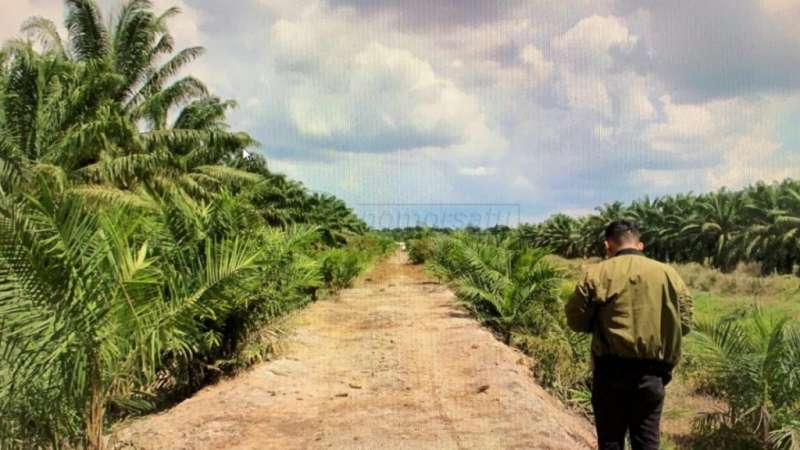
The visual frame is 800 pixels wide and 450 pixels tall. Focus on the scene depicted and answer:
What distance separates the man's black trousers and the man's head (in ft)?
2.05

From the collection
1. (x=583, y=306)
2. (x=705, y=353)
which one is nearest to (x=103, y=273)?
(x=583, y=306)

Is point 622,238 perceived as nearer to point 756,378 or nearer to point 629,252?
point 629,252

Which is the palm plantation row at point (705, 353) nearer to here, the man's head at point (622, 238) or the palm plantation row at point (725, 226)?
the man's head at point (622, 238)

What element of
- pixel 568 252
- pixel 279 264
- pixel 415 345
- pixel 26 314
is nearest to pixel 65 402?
pixel 26 314

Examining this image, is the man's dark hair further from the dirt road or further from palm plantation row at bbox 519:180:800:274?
palm plantation row at bbox 519:180:800:274

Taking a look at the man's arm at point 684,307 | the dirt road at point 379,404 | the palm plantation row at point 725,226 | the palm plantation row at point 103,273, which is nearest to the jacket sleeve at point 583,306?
the man's arm at point 684,307

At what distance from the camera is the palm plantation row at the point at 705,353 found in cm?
586

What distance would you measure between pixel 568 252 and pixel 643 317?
65.5 metres

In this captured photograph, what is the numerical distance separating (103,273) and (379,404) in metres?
3.33

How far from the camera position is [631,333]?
11.8 feet

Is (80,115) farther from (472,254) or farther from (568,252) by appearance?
(568,252)

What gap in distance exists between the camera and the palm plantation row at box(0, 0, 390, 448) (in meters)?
3.93

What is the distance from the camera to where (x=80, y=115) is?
18781 mm

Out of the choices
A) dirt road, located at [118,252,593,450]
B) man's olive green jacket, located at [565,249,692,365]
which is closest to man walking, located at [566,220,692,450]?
man's olive green jacket, located at [565,249,692,365]
